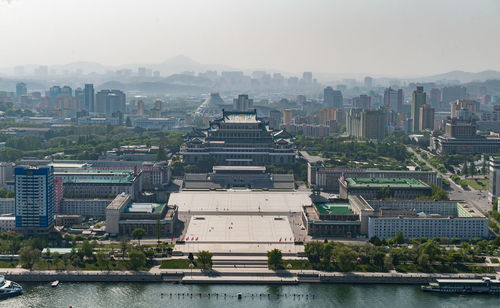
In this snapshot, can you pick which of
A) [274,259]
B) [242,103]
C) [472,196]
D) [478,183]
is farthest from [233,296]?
[242,103]

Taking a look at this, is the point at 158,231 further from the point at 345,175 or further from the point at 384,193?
the point at 345,175

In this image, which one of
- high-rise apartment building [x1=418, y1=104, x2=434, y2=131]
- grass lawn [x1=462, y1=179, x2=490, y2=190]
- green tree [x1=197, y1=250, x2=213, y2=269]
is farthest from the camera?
high-rise apartment building [x1=418, y1=104, x2=434, y2=131]

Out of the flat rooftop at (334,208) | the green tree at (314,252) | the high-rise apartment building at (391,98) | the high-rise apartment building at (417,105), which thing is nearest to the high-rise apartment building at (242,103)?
the high-rise apartment building at (417,105)

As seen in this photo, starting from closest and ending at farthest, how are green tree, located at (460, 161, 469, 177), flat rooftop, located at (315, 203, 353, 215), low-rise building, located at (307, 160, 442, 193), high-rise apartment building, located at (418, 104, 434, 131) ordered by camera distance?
flat rooftop, located at (315, 203, 353, 215) < low-rise building, located at (307, 160, 442, 193) < green tree, located at (460, 161, 469, 177) < high-rise apartment building, located at (418, 104, 434, 131)

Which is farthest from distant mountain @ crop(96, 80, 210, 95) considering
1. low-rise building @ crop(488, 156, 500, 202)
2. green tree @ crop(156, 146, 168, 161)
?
low-rise building @ crop(488, 156, 500, 202)

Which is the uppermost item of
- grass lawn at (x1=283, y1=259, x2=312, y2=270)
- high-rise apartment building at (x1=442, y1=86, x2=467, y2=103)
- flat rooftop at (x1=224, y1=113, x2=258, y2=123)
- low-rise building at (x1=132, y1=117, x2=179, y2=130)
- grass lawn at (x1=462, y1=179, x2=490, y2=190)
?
high-rise apartment building at (x1=442, y1=86, x2=467, y2=103)

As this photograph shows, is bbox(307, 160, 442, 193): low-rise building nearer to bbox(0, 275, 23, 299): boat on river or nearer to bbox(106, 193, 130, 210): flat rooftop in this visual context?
bbox(106, 193, 130, 210): flat rooftop

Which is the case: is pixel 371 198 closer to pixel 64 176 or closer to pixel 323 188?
pixel 323 188
